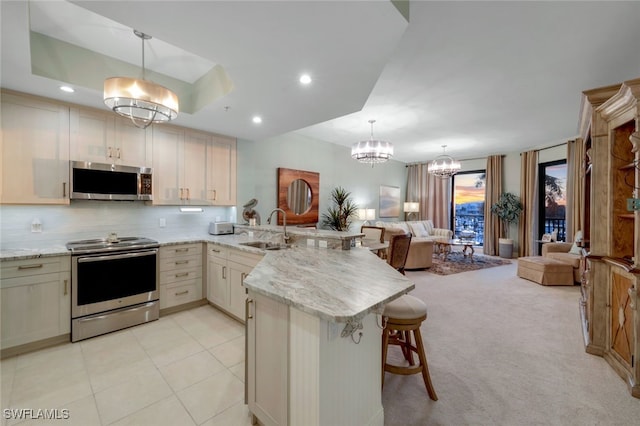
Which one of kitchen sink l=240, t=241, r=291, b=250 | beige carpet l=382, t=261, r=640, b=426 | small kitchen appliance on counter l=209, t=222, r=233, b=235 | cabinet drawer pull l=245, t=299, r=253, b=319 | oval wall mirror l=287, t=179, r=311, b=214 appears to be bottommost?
beige carpet l=382, t=261, r=640, b=426

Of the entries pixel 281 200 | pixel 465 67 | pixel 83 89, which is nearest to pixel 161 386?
pixel 83 89

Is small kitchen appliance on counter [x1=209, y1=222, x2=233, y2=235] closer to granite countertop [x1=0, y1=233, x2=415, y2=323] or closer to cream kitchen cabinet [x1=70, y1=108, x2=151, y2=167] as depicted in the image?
cream kitchen cabinet [x1=70, y1=108, x2=151, y2=167]

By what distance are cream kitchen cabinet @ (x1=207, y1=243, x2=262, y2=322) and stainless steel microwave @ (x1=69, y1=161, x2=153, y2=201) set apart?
43.3 inches

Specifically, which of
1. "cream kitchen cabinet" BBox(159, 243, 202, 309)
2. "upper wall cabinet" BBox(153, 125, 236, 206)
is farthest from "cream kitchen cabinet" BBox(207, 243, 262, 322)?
"upper wall cabinet" BBox(153, 125, 236, 206)

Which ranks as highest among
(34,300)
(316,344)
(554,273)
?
(316,344)

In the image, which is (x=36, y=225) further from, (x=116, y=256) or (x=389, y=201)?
(x=389, y=201)

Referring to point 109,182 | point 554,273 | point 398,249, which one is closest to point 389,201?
point 554,273

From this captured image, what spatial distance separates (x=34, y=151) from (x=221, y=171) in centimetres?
199

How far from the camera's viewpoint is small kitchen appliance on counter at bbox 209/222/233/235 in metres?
3.91

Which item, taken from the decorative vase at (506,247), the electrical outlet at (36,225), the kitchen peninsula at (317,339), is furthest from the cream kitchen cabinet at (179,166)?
the decorative vase at (506,247)

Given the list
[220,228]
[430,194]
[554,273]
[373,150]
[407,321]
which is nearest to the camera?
[407,321]

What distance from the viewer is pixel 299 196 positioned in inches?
217

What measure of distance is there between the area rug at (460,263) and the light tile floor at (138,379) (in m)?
4.54

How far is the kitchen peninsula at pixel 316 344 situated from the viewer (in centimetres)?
116
